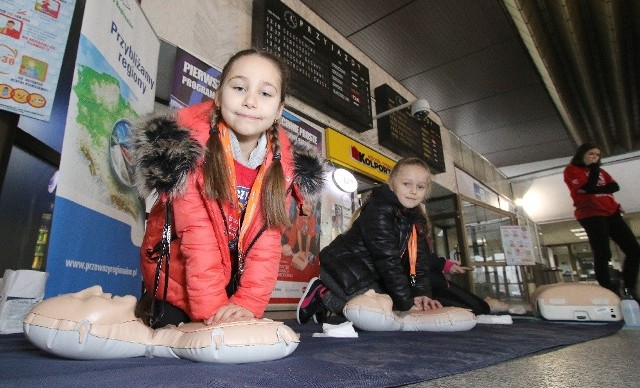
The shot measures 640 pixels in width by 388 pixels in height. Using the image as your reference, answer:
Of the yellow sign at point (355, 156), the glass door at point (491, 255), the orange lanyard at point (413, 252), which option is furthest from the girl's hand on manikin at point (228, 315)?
the glass door at point (491, 255)

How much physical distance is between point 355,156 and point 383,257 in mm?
1599

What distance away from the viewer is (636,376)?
0.69 meters

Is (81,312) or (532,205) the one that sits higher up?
(532,205)

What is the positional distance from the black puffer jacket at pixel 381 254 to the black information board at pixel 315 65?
1.25m

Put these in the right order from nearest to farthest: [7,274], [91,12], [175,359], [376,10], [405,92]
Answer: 1. [175,359]
2. [7,274]
3. [91,12]
4. [376,10]
5. [405,92]

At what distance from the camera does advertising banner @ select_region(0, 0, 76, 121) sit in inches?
46.6

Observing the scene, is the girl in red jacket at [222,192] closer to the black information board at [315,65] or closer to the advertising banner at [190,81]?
the advertising banner at [190,81]

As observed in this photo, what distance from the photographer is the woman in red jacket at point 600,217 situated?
269 cm

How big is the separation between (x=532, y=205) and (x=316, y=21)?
23.1 feet

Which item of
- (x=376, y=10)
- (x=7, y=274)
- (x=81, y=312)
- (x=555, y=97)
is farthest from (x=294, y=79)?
(x=555, y=97)

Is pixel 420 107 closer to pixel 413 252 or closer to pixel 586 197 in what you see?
pixel 586 197

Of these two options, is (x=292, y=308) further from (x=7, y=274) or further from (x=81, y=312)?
(x=81, y=312)

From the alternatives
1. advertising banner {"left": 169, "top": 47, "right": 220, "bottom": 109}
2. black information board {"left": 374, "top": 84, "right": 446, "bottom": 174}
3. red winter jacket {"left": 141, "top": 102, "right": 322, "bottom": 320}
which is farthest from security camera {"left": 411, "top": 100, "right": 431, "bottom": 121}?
red winter jacket {"left": 141, "top": 102, "right": 322, "bottom": 320}

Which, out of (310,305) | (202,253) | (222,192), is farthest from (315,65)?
(202,253)
